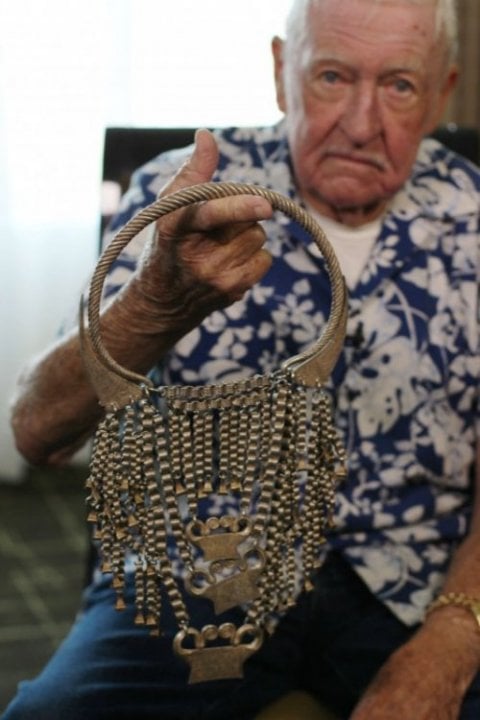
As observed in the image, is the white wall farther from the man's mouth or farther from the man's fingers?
the man's fingers

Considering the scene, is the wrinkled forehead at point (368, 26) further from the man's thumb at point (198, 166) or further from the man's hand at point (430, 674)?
the man's hand at point (430, 674)

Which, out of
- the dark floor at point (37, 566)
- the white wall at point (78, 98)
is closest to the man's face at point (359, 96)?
the dark floor at point (37, 566)

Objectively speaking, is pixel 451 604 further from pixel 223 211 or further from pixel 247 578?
pixel 223 211

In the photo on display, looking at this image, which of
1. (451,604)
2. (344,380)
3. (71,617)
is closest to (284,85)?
(344,380)

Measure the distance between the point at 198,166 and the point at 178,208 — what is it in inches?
2.5

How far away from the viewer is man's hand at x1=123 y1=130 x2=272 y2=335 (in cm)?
82

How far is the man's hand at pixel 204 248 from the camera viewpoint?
0.82 meters

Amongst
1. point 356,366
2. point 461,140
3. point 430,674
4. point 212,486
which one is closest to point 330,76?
point 356,366

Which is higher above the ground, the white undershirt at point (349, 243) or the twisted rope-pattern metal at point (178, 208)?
the twisted rope-pattern metal at point (178, 208)

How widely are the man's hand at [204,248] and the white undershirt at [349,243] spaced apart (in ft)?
1.23

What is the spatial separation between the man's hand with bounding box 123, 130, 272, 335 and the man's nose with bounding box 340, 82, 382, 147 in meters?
0.35

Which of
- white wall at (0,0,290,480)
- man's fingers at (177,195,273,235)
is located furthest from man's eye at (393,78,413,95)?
white wall at (0,0,290,480)

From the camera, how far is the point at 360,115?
3.89 feet

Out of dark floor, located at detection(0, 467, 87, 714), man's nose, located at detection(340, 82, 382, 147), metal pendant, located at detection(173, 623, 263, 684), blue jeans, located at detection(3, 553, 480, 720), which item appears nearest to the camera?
metal pendant, located at detection(173, 623, 263, 684)
